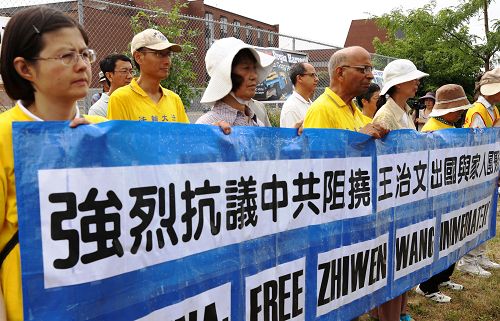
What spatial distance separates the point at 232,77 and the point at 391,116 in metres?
1.39

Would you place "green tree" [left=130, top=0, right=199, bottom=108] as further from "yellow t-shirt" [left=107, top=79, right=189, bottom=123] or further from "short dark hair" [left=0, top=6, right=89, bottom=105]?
"short dark hair" [left=0, top=6, right=89, bottom=105]

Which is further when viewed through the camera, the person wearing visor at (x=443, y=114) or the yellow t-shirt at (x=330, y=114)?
the person wearing visor at (x=443, y=114)

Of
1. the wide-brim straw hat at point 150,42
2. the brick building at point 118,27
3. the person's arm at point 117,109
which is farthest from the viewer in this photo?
the brick building at point 118,27

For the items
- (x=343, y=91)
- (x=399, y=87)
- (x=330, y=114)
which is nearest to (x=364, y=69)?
(x=343, y=91)

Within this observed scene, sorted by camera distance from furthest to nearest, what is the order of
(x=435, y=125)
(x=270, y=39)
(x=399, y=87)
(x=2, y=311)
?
(x=270, y=39)
(x=435, y=125)
(x=399, y=87)
(x=2, y=311)

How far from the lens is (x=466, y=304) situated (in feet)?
13.5

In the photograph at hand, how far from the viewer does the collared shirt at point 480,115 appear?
182 inches

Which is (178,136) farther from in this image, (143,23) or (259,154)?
(143,23)

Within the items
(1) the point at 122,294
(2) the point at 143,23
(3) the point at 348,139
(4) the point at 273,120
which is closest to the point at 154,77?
(3) the point at 348,139

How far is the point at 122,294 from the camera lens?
157 centimetres

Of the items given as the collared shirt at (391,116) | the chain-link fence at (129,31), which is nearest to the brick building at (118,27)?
the chain-link fence at (129,31)

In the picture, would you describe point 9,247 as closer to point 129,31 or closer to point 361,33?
Result: point 129,31

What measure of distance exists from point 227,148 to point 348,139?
3.05 ft

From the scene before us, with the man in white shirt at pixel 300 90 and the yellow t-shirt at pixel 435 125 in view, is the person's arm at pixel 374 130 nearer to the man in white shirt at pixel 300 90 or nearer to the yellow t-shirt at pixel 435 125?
the yellow t-shirt at pixel 435 125
